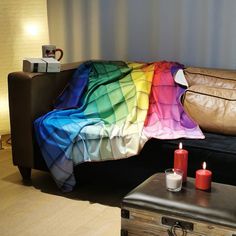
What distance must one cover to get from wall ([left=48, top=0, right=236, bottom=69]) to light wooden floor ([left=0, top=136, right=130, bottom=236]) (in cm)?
115

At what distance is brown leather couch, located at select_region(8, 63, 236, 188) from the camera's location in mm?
2352

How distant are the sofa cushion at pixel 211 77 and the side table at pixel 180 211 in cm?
108

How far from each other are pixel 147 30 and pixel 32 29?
101 cm

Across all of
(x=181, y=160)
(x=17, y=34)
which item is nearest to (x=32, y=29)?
(x=17, y=34)

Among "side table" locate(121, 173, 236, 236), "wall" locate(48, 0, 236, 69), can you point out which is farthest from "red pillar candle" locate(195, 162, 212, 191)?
"wall" locate(48, 0, 236, 69)

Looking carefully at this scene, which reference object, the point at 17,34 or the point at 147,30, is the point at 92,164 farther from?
the point at 17,34

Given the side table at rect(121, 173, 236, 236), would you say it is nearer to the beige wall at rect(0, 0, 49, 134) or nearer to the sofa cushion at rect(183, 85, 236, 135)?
the sofa cushion at rect(183, 85, 236, 135)

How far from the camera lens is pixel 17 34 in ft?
12.2

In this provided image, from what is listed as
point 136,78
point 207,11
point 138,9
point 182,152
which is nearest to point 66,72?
point 136,78

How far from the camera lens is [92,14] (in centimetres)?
361

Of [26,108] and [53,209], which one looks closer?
[53,209]

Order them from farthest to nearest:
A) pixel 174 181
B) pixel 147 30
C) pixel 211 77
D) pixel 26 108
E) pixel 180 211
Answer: pixel 147 30 < pixel 211 77 < pixel 26 108 < pixel 174 181 < pixel 180 211

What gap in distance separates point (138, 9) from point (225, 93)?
3.49 ft

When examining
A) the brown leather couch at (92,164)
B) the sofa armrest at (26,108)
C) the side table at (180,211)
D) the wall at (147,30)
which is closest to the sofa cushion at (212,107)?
the brown leather couch at (92,164)
